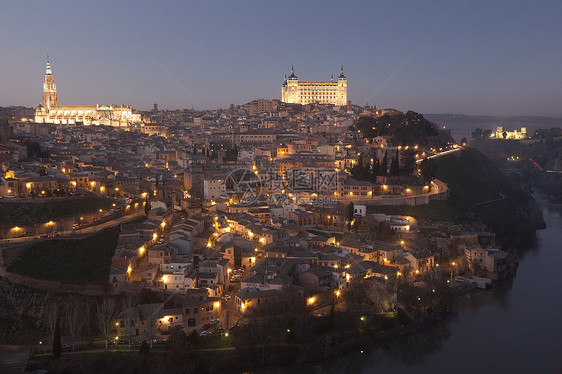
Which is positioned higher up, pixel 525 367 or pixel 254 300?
pixel 254 300

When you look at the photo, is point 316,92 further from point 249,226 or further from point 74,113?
point 249,226

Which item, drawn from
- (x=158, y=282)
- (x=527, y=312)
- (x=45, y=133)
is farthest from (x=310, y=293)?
(x=45, y=133)

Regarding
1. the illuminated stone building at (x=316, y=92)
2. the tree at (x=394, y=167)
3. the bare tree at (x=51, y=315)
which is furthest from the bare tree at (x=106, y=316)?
the illuminated stone building at (x=316, y=92)

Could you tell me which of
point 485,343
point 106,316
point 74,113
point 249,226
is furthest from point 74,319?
point 74,113

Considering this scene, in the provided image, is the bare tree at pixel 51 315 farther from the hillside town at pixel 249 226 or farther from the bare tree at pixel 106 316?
the hillside town at pixel 249 226

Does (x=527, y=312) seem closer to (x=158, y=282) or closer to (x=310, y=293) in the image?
(x=310, y=293)

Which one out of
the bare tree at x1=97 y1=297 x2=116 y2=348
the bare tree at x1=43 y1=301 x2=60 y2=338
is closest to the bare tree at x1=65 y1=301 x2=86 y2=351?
the bare tree at x1=43 y1=301 x2=60 y2=338
